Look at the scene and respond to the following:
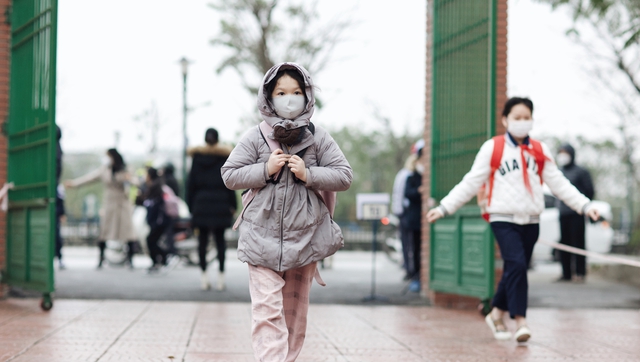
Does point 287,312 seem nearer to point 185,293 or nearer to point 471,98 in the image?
point 471,98

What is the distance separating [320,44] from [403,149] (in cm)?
1659

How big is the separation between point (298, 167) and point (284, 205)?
0.23 metres

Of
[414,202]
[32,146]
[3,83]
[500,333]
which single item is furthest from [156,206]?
[500,333]

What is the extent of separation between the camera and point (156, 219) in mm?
13922

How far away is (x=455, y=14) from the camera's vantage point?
355 inches

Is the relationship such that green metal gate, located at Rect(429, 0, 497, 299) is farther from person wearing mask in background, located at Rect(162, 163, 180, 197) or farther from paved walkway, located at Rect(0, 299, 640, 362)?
person wearing mask in background, located at Rect(162, 163, 180, 197)

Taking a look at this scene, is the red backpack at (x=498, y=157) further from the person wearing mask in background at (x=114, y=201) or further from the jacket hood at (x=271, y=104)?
the person wearing mask in background at (x=114, y=201)

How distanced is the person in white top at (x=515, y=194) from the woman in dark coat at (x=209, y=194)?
4453 millimetres

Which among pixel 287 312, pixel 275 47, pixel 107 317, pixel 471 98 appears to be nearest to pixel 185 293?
pixel 107 317

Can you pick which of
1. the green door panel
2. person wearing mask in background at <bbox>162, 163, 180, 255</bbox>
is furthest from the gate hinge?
person wearing mask in background at <bbox>162, 163, 180, 255</bbox>

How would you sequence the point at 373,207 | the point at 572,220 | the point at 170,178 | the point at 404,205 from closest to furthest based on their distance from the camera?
the point at 373,207
the point at 404,205
the point at 572,220
the point at 170,178

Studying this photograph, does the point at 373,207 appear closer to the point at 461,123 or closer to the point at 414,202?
the point at 414,202

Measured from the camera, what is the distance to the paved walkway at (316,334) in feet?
19.1

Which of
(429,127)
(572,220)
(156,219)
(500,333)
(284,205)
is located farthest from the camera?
(156,219)
